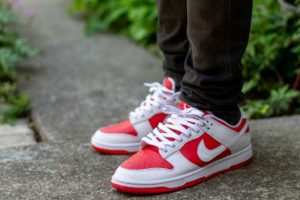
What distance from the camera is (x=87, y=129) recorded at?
2309 mm

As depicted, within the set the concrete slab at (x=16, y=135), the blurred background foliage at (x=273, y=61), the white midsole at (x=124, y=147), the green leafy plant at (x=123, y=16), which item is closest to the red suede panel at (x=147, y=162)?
the white midsole at (x=124, y=147)

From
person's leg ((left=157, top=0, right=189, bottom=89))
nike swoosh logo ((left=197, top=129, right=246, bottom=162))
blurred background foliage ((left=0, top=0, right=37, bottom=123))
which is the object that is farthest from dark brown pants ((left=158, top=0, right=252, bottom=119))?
blurred background foliage ((left=0, top=0, right=37, bottom=123))

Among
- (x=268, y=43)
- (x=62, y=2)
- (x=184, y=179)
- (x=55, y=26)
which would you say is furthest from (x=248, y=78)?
(x=62, y=2)

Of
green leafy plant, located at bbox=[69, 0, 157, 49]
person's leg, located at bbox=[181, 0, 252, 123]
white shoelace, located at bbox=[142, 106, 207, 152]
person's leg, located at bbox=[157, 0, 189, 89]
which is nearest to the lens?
person's leg, located at bbox=[181, 0, 252, 123]

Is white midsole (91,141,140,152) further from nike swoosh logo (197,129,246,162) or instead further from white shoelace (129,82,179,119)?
nike swoosh logo (197,129,246,162)

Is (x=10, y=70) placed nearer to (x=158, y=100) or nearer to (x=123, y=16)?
(x=123, y=16)

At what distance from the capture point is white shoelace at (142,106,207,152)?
1.60 meters

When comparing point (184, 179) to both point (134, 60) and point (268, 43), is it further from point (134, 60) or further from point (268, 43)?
point (134, 60)

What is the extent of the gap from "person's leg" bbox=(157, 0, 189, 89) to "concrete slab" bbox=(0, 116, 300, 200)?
34 centimetres

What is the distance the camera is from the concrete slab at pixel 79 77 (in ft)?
7.97

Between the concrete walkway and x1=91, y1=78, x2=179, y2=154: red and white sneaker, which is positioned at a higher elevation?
x1=91, y1=78, x2=179, y2=154: red and white sneaker

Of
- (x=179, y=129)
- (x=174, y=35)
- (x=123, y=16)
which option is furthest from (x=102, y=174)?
(x=123, y=16)

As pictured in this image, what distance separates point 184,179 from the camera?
1581 millimetres

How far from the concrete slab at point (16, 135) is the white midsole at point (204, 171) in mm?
782
